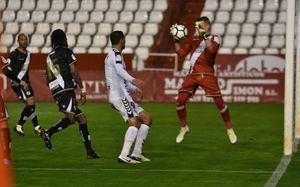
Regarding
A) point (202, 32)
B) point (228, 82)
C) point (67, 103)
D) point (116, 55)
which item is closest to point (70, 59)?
point (67, 103)

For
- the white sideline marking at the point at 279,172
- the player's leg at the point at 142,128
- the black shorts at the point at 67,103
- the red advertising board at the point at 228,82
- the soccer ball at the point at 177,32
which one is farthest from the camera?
the red advertising board at the point at 228,82

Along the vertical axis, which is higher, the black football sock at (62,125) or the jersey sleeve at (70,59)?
the jersey sleeve at (70,59)

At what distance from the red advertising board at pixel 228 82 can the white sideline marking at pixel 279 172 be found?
45.2 ft

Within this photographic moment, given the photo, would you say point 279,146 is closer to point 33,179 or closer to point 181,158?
point 181,158

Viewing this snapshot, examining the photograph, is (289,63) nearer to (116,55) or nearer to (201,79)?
(116,55)

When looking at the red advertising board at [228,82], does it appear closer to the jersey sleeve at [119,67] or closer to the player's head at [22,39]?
the player's head at [22,39]

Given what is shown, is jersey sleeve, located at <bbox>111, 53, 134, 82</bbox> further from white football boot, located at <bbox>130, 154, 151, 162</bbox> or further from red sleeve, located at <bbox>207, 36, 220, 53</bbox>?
red sleeve, located at <bbox>207, 36, 220, 53</bbox>

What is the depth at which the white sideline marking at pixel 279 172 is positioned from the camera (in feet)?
27.8

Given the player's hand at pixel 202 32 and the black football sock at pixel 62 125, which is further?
the player's hand at pixel 202 32

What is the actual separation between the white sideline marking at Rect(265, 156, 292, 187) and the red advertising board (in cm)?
1379

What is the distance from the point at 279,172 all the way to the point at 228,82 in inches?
606

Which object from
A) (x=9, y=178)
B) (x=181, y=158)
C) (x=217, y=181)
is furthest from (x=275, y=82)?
(x=9, y=178)

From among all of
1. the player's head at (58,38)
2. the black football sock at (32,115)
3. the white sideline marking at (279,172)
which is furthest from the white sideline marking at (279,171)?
the black football sock at (32,115)

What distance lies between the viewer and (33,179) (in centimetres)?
871
